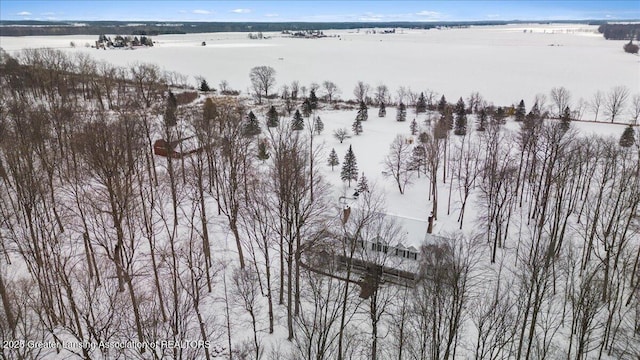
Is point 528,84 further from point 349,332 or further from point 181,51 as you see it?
point 181,51

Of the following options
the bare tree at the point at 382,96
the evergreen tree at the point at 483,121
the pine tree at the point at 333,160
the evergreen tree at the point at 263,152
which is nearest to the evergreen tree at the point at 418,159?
the pine tree at the point at 333,160

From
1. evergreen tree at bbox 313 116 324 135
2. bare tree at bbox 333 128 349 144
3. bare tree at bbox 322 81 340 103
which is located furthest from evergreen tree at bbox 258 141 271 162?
bare tree at bbox 322 81 340 103

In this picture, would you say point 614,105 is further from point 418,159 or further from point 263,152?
point 263,152

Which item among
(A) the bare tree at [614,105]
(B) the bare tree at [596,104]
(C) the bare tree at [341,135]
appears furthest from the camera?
(B) the bare tree at [596,104]

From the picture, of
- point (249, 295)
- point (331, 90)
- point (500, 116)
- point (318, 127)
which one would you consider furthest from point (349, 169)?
point (331, 90)

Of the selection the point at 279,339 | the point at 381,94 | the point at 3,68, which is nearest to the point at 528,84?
the point at 381,94

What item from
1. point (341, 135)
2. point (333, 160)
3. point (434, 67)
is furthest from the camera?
point (434, 67)

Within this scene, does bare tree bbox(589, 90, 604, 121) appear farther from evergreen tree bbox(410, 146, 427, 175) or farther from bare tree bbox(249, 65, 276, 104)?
bare tree bbox(249, 65, 276, 104)

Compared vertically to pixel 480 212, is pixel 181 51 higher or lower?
higher

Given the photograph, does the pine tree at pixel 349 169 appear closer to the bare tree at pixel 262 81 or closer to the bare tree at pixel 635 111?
the bare tree at pixel 262 81

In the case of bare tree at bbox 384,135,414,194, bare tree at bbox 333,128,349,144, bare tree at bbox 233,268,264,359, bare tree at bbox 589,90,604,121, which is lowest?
bare tree at bbox 233,268,264,359

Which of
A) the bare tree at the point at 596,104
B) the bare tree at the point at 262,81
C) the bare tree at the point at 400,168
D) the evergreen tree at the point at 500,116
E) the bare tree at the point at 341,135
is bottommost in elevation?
the bare tree at the point at 400,168
